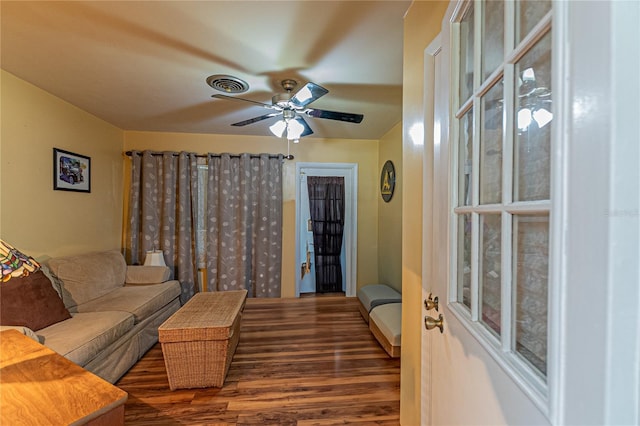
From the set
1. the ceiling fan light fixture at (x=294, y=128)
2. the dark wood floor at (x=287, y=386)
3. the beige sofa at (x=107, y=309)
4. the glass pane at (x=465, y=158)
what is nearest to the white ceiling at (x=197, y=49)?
the ceiling fan light fixture at (x=294, y=128)

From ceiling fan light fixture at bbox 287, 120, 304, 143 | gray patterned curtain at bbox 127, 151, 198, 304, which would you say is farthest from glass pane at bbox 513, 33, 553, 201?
gray patterned curtain at bbox 127, 151, 198, 304

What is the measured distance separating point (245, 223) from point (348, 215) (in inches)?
59.0

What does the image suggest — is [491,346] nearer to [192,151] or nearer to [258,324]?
[258,324]

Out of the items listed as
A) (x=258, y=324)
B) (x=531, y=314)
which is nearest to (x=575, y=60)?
(x=531, y=314)

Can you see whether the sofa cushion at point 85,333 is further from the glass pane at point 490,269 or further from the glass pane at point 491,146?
the glass pane at point 491,146

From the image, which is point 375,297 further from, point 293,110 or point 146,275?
point 146,275

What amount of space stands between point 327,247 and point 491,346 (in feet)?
12.0

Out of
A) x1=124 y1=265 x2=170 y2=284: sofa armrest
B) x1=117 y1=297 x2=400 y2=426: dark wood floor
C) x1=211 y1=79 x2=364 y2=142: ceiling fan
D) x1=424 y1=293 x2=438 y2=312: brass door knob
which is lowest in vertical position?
x1=117 y1=297 x2=400 y2=426: dark wood floor

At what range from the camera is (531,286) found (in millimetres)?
582

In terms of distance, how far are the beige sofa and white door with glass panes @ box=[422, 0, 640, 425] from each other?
214 cm

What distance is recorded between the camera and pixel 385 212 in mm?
3756

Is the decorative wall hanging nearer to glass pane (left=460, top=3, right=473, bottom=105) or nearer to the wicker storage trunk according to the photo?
the wicker storage trunk

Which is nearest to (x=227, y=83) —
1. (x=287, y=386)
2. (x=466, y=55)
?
(x=466, y=55)

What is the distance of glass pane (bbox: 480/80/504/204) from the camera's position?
0.69m
